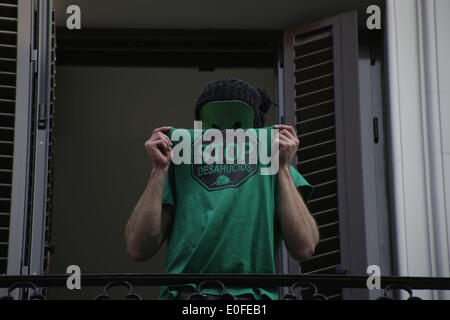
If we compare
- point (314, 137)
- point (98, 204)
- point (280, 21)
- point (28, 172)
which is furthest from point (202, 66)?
point (98, 204)

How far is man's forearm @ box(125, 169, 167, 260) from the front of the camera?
143 inches

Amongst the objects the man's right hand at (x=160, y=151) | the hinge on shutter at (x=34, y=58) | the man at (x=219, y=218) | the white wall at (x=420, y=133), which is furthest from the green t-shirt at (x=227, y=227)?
the hinge on shutter at (x=34, y=58)

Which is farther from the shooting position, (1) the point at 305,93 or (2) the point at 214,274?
(1) the point at 305,93

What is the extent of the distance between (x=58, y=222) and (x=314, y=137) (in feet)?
9.87

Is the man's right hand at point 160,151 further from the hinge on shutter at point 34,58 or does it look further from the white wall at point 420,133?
the white wall at point 420,133

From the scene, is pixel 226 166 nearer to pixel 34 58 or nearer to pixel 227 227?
pixel 227 227

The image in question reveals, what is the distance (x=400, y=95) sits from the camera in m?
5.39

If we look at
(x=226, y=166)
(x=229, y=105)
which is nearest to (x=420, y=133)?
(x=229, y=105)

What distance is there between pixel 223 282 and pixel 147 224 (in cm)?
31

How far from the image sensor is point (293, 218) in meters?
3.68

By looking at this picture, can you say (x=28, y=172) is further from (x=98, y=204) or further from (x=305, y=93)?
(x=98, y=204)

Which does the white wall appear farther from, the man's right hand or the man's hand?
the man's right hand

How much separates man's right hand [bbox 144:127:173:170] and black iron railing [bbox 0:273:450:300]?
37cm

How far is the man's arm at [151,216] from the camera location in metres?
3.64
